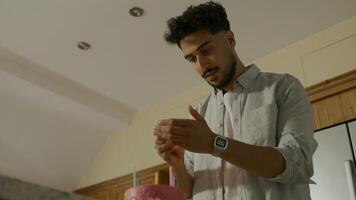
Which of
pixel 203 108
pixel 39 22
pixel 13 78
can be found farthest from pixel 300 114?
pixel 13 78

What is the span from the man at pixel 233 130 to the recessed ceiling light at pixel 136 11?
4.50 feet

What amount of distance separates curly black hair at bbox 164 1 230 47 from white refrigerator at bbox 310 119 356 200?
49.5 inches

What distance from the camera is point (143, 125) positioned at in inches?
142

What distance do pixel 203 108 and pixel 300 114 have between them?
0.33m

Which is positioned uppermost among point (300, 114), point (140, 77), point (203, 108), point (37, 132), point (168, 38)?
point (140, 77)

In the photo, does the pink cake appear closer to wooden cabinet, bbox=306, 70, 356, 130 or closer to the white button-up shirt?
the white button-up shirt

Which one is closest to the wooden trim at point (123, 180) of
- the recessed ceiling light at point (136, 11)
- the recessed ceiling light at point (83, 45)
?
the recessed ceiling light at point (83, 45)

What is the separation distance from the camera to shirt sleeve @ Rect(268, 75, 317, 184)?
85cm

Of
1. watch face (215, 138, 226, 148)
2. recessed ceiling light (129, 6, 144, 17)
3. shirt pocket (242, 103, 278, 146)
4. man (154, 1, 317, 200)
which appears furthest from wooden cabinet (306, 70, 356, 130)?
watch face (215, 138, 226, 148)

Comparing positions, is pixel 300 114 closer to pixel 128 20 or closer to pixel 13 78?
pixel 128 20

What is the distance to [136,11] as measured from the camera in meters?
2.55

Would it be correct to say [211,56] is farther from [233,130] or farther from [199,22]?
[233,130]

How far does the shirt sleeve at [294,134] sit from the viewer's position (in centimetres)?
85

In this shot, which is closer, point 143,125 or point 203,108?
point 203,108
